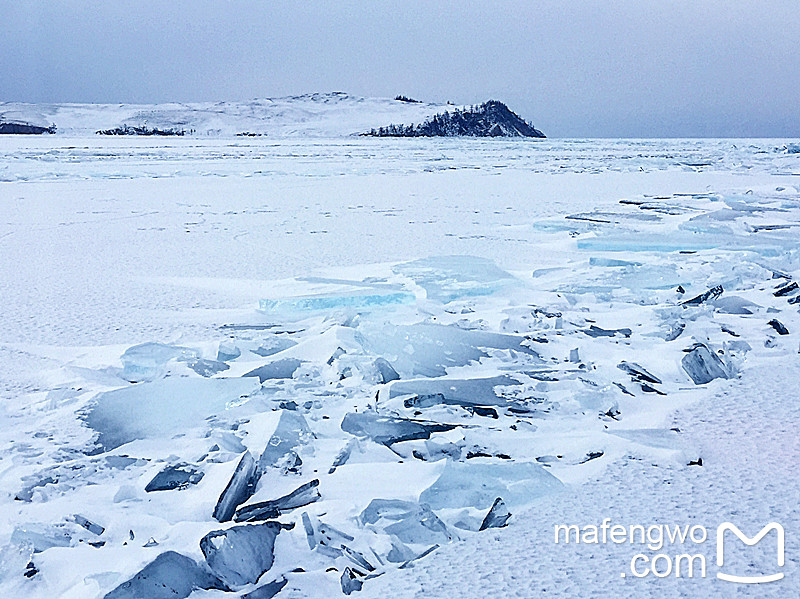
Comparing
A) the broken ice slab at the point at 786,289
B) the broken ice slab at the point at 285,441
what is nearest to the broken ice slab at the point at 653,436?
the broken ice slab at the point at 285,441

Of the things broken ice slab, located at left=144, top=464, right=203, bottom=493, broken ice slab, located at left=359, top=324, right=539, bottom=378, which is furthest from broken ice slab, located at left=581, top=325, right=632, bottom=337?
broken ice slab, located at left=144, top=464, right=203, bottom=493

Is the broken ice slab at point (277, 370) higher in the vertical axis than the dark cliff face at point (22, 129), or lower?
lower

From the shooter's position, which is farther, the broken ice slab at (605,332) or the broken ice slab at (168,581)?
the broken ice slab at (605,332)

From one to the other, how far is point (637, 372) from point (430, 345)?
518 millimetres

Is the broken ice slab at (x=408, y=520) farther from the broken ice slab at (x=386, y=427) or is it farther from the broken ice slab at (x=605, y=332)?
the broken ice slab at (x=605, y=332)

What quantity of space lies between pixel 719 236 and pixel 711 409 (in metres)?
2.62

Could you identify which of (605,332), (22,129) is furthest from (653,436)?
(22,129)

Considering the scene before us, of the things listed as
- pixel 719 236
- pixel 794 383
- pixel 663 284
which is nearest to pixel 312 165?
pixel 719 236

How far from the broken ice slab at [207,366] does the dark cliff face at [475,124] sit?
27359 millimetres

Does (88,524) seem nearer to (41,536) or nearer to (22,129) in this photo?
(41,536)

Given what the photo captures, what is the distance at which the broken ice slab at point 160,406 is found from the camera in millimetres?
1328

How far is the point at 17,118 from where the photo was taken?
93.1ft

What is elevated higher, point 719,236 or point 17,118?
point 17,118

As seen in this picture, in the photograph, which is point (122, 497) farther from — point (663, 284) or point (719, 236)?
point (719, 236)
